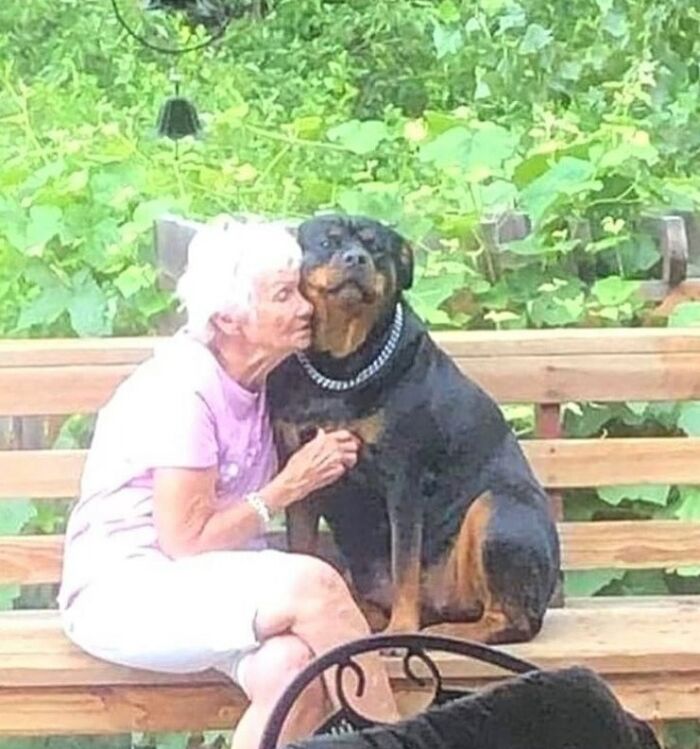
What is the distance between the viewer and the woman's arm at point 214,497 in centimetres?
213

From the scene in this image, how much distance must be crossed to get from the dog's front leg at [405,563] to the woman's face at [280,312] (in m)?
0.25

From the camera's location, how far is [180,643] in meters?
2.10

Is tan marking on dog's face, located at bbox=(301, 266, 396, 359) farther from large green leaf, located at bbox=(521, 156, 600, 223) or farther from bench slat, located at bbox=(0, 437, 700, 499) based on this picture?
large green leaf, located at bbox=(521, 156, 600, 223)

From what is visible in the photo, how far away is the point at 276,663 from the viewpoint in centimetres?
204

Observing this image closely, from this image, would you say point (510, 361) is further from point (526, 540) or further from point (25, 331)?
point (25, 331)

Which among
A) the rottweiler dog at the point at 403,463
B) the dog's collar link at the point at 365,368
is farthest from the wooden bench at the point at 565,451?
the dog's collar link at the point at 365,368

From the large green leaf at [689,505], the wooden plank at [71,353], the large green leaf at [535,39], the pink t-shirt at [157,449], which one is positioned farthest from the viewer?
the large green leaf at [535,39]

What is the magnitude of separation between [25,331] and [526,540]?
0.83m

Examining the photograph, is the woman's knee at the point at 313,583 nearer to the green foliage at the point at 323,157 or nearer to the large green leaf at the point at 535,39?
the green foliage at the point at 323,157

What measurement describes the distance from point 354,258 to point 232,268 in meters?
0.15

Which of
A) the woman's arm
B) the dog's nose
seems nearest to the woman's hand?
the woman's arm

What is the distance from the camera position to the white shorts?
2.07 m

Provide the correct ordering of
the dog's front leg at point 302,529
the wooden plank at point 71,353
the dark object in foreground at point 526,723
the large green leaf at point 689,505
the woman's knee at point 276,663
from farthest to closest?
the large green leaf at point 689,505 → the wooden plank at point 71,353 → the dog's front leg at point 302,529 → the woman's knee at point 276,663 → the dark object in foreground at point 526,723

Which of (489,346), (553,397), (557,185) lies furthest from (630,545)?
(557,185)
